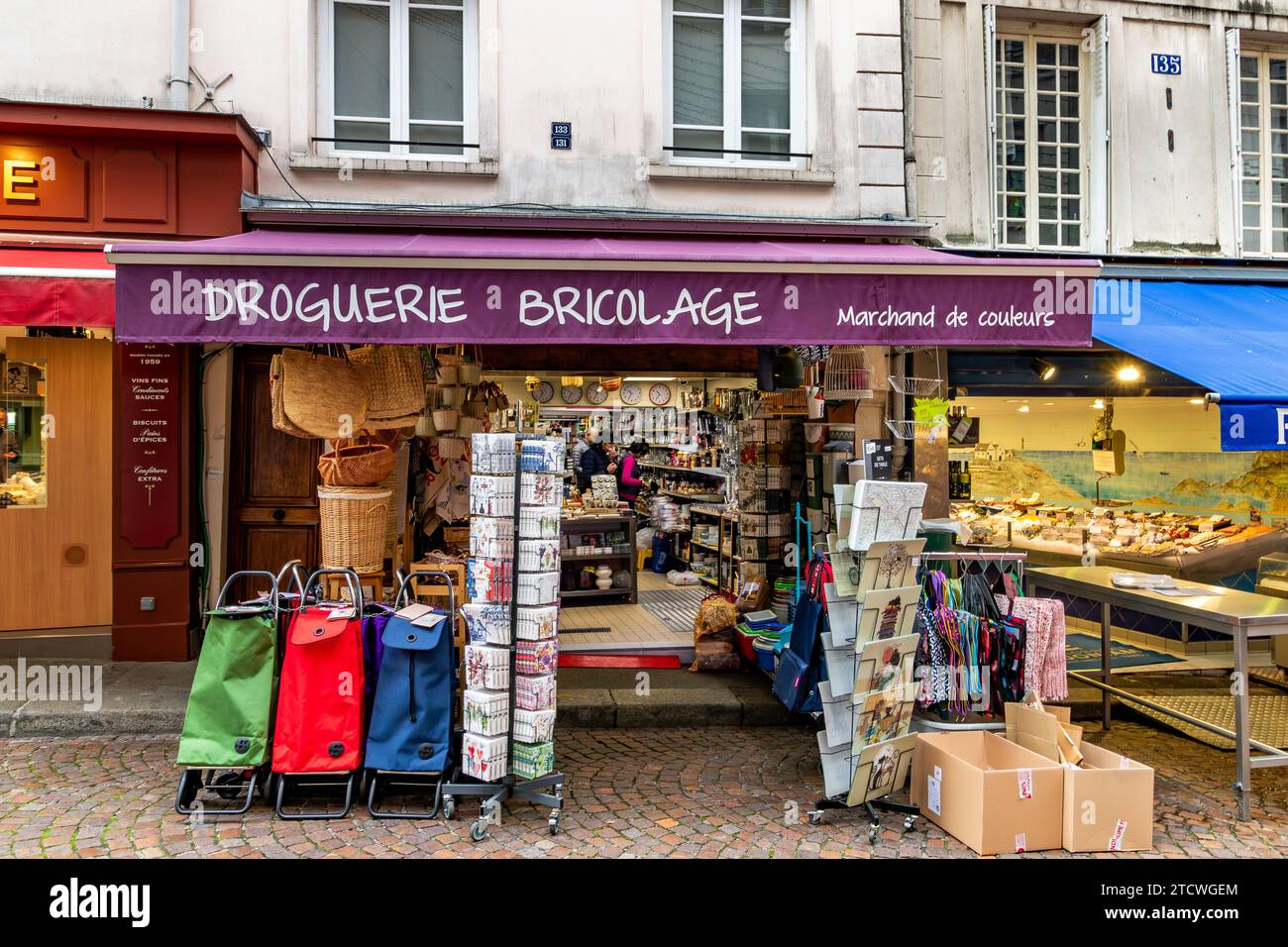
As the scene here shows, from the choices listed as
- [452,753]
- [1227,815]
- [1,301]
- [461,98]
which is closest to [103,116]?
[1,301]

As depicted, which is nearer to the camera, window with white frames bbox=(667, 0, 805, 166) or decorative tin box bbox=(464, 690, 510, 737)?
decorative tin box bbox=(464, 690, 510, 737)

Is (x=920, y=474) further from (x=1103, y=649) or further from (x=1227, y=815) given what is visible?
(x=1227, y=815)

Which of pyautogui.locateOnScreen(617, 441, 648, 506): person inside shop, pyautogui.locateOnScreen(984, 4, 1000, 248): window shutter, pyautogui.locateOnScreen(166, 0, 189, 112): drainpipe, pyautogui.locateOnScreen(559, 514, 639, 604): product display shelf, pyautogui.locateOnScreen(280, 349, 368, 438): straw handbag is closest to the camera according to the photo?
pyautogui.locateOnScreen(280, 349, 368, 438): straw handbag

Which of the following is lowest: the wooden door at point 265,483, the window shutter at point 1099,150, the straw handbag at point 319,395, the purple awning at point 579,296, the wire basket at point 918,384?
the wooden door at point 265,483

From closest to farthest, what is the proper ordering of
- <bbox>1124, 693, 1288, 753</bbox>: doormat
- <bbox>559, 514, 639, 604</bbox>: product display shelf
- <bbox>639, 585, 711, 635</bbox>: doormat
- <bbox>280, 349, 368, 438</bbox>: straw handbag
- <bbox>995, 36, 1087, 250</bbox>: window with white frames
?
<bbox>280, 349, 368, 438</bbox>: straw handbag, <bbox>1124, 693, 1288, 753</bbox>: doormat, <bbox>995, 36, 1087, 250</bbox>: window with white frames, <bbox>639, 585, 711, 635</bbox>: doormat, <bbox>559, 514, 639, 604</bbox>: product display shelf

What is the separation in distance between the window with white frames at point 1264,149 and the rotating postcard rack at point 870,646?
664 centimetres

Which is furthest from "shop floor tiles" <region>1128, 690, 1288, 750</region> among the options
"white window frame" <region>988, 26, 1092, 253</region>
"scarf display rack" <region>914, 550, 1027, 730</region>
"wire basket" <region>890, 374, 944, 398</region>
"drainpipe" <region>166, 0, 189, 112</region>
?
"drainpipe" <region>166, 0, 189, 112</region>

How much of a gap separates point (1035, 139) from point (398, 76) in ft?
20.2

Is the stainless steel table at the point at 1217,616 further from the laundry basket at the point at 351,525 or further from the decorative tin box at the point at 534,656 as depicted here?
the laundry basket at the point at 351,525

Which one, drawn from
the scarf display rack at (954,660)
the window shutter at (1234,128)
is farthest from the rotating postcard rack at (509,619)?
the window shutter at (1234,128)

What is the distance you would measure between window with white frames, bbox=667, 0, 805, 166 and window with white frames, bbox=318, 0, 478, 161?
188 centimetres

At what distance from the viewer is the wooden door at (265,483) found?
24.9 feet

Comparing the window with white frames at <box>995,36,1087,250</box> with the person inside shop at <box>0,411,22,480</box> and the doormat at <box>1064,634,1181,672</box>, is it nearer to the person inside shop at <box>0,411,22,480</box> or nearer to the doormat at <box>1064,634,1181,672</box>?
the doormat at <box>1064,634,1181,672</box>

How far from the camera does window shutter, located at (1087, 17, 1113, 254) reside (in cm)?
839
